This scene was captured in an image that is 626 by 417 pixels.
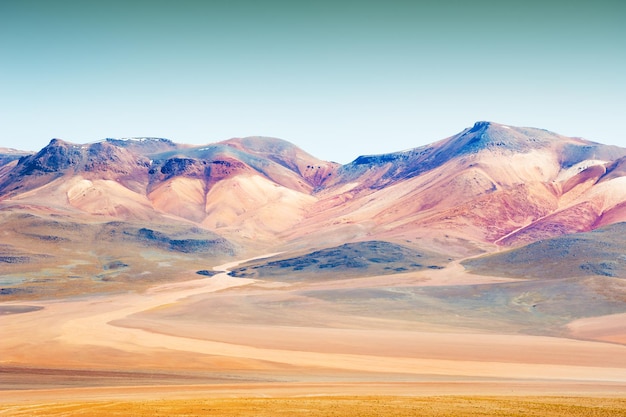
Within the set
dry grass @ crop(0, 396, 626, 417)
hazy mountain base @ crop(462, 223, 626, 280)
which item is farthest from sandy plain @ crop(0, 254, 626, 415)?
hazy mountain base @ crop(462, 223, 626, 280)

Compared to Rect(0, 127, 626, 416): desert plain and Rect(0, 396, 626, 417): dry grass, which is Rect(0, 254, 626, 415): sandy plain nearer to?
Rect(0, 396, 626, 417): dry grass

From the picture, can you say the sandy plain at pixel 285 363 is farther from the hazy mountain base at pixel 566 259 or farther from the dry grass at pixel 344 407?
the hazy mountain base at pixel 566 259

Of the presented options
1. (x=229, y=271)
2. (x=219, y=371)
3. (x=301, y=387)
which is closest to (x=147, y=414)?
(x=301, y=387)

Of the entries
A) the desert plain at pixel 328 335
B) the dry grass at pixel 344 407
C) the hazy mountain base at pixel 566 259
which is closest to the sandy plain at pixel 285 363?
the dry grass at pixel 344 407

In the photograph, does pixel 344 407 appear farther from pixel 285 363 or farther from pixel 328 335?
pixel 328 335

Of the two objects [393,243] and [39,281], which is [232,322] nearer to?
[39,281]

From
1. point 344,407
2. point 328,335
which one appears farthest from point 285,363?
point 344,407

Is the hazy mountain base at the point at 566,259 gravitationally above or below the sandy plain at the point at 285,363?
above
